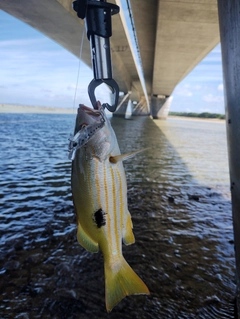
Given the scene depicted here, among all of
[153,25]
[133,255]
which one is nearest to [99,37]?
[133,255]

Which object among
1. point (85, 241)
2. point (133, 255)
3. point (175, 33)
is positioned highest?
point (175, 33)

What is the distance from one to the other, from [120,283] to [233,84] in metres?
2.17

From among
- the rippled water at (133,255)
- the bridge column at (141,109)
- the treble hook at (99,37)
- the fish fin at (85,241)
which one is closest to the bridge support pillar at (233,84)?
the rippled water at (133,255)

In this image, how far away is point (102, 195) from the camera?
2.00 meters

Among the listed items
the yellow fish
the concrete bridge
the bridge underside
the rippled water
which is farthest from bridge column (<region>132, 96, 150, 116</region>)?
the yellow fish

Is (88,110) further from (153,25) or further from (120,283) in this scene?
(153,25)

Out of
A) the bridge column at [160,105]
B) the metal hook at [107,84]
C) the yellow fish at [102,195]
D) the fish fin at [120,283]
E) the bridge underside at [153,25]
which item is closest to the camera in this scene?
the yellow fish at [102,195]

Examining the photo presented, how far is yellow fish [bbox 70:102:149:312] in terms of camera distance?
1926mm

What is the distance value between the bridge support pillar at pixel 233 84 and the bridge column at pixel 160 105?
62.3 m

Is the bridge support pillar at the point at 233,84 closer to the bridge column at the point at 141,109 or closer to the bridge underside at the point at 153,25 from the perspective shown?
the bridge underside at the point at 153,25

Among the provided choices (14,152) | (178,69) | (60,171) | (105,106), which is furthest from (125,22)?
(105,106)

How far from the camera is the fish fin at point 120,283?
2037 millimetres

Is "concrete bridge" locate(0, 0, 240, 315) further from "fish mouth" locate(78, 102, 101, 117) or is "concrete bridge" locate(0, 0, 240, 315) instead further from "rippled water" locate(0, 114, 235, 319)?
"fish mouth" locate(78, 102, 101, 117)

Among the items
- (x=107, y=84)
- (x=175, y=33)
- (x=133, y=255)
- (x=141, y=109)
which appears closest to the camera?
(x=107, y=84)
